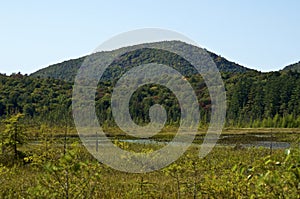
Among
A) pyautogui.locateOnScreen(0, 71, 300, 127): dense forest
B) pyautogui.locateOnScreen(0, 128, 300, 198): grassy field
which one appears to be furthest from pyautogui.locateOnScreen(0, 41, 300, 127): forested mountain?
pyautogui.locateOnScreen(0, 128, 300, 198): grassy field

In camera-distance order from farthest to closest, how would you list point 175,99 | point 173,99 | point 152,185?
point 173,99, point 175,99, point 152,185

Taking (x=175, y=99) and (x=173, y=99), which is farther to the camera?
(x=173, y=99)

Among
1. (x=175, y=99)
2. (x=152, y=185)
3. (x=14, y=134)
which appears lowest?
(x=152, y=185)

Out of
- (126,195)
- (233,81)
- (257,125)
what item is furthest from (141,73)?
(126,195)

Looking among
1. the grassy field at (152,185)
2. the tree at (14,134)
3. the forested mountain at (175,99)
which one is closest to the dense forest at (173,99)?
the forested mountain at (175,99)

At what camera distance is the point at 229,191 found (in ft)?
29.5

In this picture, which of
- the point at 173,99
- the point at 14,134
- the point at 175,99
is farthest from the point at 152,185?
the point at 173,99

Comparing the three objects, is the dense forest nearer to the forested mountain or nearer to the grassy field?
the forested mountain

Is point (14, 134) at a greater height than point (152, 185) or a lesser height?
greater

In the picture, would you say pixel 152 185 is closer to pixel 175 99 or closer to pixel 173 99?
pixel 175 99

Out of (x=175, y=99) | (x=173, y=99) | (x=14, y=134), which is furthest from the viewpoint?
(x=173, y=99)

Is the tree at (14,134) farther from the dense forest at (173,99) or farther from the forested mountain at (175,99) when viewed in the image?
the dense forest at (173,99)

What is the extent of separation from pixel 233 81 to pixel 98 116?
143 ft

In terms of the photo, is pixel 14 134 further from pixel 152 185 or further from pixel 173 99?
pixel 173 99
